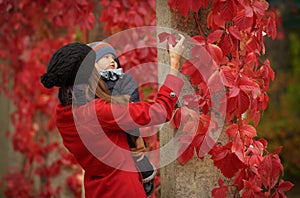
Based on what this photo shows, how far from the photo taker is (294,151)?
7781mm

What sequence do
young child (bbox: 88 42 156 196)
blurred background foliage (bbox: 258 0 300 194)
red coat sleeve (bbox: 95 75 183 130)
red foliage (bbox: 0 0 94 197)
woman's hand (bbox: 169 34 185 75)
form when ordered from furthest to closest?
1. blurred background foliage (bbox: 258 0 300 194)
2. red foliage (bbox: 0 0 94 197)
3. young child (bbox: 88 42 156 196)
4. woman's hand (bbox: 169 34 185 75)
5. red coat sleeve (bbox: 95 75 183 130)

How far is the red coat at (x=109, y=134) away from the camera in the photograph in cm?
223

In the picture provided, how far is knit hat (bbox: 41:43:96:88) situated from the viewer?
7.68ft

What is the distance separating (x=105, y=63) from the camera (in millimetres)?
2449

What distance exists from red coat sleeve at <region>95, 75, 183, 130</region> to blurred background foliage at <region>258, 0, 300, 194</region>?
5.28m

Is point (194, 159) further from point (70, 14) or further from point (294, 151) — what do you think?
→ point (294, 151)

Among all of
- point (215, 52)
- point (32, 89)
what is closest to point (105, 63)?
point (215, 52)

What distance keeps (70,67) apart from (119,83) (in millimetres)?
269

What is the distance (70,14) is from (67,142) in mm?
1256

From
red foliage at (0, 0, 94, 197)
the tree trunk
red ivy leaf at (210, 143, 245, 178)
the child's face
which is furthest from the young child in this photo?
red foliage at (0, 0, 94, 197)

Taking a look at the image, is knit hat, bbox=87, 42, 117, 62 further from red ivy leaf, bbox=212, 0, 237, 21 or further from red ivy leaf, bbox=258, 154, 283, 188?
red ivy leaf, bbox=258, 154, 283, 188

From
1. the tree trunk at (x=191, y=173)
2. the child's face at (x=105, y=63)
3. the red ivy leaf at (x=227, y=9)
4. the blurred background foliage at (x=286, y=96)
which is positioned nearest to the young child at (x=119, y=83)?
the child's face at (x=105, y=63)

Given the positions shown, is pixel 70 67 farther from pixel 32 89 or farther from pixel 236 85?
pixel 32 89

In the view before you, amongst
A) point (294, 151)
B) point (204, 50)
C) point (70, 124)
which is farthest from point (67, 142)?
point (294, 151)
